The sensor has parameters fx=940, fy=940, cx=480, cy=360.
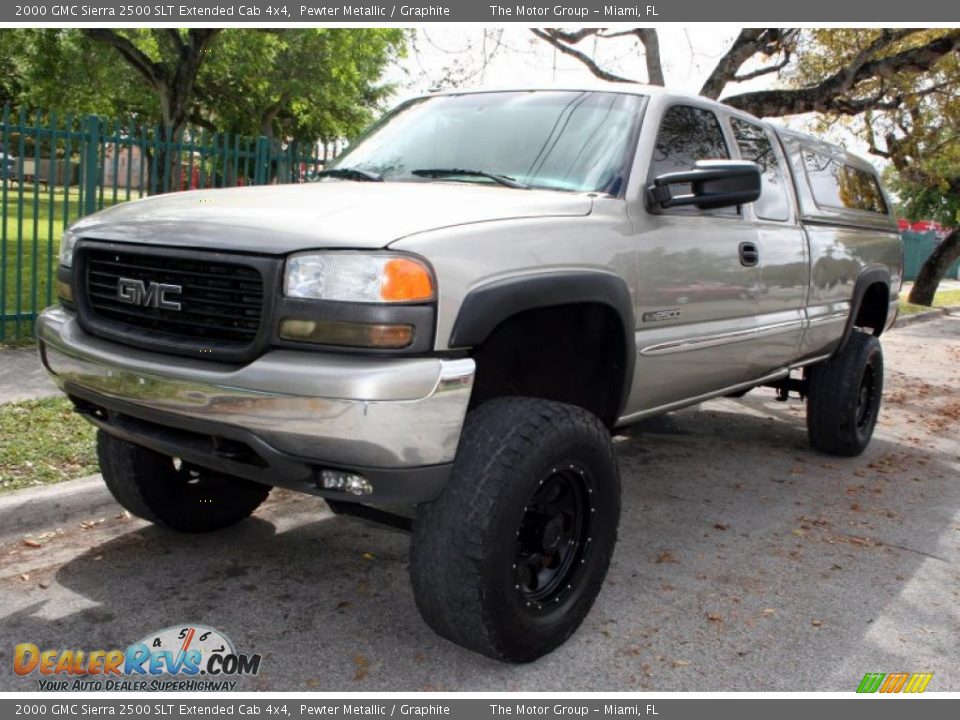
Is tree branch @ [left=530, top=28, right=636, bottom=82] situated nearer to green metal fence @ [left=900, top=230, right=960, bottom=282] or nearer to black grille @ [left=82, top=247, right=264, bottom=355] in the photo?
black grille @ [left=82, top=247, right=264, bottom=355]

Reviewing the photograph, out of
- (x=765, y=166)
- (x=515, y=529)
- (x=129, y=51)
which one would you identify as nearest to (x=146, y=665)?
(x=515, y=529)

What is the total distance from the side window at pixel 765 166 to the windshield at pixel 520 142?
42.4 inches

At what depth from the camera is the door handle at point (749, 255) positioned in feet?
14.6

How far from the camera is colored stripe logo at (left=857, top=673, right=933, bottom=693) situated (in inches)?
126

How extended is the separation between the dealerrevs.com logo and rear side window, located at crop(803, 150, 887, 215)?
13.8 feet

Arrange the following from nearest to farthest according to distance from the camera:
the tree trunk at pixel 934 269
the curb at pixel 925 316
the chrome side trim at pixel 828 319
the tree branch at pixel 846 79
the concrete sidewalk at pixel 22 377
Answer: the chrome side trim at pixel 828 319, the concrete sidewalk at pixel 22 377, the tree branch at pixel 846 79, the curb at pixel 925 316, the tree trunk at pixel 934 269

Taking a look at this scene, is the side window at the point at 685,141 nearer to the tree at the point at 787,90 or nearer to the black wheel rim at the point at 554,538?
the black wheel rim at the point at 554,538

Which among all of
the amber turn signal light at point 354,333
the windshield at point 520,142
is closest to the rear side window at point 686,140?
the windshield at point 520,142

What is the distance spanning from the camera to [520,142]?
3947mm

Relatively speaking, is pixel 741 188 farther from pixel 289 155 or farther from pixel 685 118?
pixel 289 155

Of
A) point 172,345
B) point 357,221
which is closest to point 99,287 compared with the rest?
point 172,345

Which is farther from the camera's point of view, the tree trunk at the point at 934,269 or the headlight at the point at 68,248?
the tree trunk at the point at 934,269

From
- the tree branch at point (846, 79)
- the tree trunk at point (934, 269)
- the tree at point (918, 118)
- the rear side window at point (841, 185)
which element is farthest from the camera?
the tree trunk at point (934, 269)

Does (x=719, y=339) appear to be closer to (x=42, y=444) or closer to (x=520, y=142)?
(x=520, y=142)
